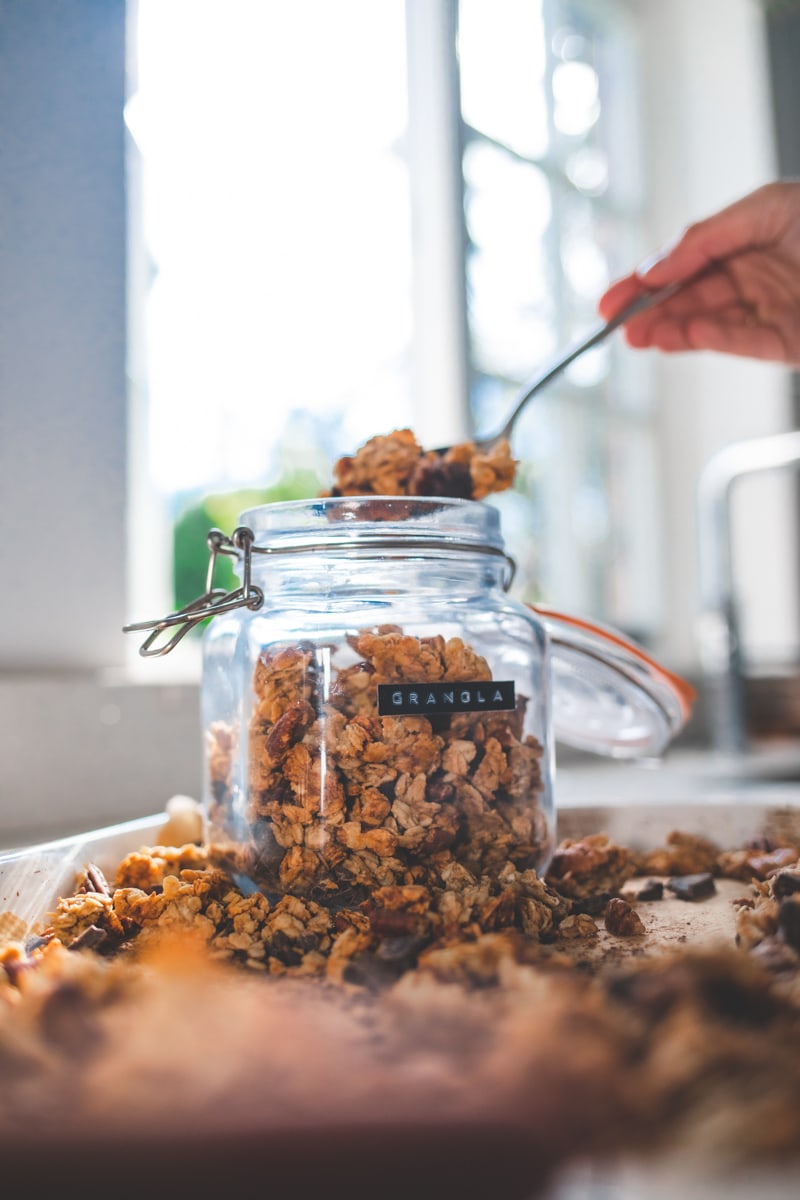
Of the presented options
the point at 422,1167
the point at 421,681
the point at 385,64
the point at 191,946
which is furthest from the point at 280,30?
the point at 422,1167

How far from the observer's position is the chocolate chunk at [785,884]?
1.50 feet

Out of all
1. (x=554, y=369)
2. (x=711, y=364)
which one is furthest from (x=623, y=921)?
(x=711, y=364)

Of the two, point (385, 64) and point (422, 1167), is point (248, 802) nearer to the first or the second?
point (422, 1167)

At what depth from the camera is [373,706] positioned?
0.47 meters

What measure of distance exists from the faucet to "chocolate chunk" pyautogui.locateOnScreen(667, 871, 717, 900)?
37.8 inches

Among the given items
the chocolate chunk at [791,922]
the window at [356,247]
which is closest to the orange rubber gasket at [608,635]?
the chocolate chunk at [791,922]

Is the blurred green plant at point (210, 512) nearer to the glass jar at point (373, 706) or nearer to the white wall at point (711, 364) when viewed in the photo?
the white wall at point (711, 364)

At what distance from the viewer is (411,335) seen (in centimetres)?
180

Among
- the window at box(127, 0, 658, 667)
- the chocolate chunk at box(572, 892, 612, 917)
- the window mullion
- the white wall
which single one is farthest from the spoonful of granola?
the white wall

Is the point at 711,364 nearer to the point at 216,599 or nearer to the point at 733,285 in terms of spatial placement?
the point at 733,285

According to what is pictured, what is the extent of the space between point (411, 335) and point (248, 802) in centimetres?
144

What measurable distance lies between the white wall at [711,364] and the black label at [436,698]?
178cm

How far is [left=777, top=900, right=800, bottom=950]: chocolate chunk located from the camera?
1.23 ft

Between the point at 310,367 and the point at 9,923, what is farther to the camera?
the point at 310,367
